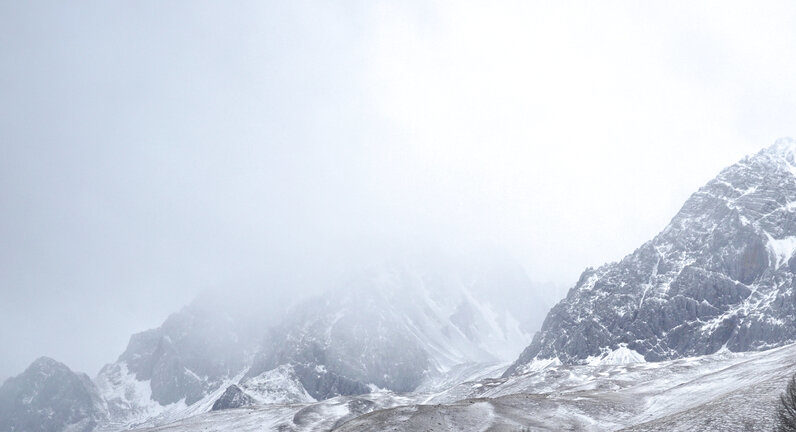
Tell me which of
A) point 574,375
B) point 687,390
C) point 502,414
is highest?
point 502,414

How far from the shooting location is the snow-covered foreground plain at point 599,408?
2347 inches

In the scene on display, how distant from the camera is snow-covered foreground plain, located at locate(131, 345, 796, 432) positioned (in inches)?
2347

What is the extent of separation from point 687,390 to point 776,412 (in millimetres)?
41274

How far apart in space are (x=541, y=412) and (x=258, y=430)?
60694mm

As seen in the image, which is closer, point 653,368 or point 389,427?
point 389,427

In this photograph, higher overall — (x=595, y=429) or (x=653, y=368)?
(x=595, y=429)

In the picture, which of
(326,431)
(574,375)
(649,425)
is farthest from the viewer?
(574,375)

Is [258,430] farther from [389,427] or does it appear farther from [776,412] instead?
[776,412]

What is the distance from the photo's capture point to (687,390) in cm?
9100

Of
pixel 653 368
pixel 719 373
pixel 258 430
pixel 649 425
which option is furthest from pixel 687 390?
pixel 258 430

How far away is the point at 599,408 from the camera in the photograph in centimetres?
8794

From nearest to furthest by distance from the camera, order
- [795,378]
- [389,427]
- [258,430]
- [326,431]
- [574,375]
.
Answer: [795,378]
[389,427]
[326,431]
[258,430]
[574,375]

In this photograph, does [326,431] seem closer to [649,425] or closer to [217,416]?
[217,416]

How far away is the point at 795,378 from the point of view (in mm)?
51312
